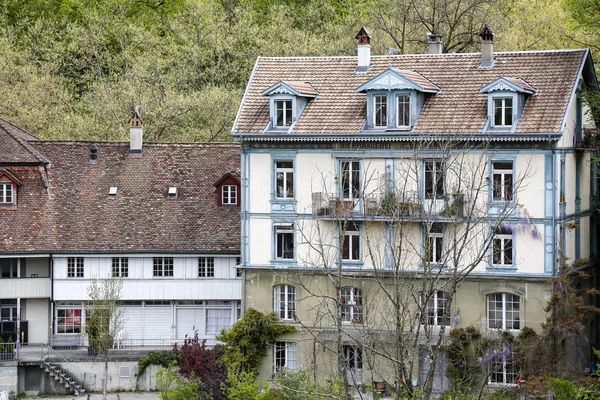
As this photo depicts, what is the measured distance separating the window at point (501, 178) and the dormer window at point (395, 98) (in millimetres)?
3883

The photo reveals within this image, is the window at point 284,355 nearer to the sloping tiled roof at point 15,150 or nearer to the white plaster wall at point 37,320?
the white plaster wall at point 37,320

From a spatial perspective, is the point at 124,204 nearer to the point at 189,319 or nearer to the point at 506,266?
the point at 189,319

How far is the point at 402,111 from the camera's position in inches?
2019

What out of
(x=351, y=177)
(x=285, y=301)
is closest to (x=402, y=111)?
(x=351, y=177)

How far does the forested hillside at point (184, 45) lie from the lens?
71.0m

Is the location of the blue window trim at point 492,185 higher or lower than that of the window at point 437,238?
higher

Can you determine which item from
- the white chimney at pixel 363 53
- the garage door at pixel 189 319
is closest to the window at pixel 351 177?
the white chimney at pixel 363 53

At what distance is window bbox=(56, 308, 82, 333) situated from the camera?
59.9m

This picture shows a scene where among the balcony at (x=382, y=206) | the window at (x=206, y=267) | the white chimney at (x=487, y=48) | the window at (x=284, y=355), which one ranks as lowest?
the window at (x=284, y=355)

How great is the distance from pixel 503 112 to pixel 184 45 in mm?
39531

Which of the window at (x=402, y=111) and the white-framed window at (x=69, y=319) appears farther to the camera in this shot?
the white-framed window at (x=69, y=319)

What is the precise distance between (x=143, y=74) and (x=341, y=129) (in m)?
32.2

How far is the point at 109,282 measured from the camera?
5812 centimetres

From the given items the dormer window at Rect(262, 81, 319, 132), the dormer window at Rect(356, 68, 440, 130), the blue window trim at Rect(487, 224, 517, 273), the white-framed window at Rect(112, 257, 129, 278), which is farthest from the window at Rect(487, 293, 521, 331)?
the white-framed window at Rect(112, 257, 129, 278)
